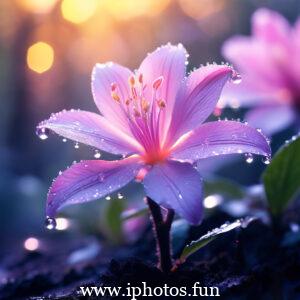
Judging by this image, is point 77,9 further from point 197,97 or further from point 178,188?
point 178,188

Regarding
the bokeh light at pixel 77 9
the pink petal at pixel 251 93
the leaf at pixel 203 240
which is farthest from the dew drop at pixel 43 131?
the bokeh light at pixel 77 9

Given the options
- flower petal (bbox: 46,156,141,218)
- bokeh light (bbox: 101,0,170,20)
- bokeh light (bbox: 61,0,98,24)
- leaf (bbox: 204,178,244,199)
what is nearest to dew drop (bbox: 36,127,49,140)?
flower petal (bbox: 46,156,141,218)

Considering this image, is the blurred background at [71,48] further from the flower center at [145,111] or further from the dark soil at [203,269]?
the flower center at [145,111]

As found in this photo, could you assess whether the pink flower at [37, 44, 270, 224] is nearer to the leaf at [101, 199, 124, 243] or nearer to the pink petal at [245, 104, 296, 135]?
the leaf at [101, 199, 124, 243]

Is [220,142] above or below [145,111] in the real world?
below

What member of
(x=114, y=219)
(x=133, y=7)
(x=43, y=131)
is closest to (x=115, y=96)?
(x=43, y=131)

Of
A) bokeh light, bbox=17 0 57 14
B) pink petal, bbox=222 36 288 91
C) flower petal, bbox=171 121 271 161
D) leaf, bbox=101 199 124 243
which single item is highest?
bokeh light, bbox=17 0 57 14
